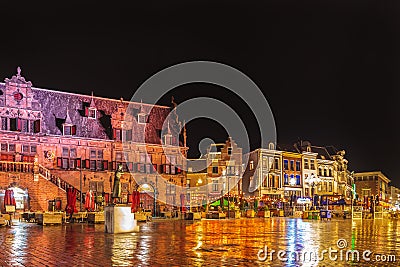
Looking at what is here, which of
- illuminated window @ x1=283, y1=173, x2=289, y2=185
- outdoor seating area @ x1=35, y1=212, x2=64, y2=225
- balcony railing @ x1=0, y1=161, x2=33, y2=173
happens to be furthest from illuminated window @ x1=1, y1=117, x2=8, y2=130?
illuminated window @ x1=283, y1=173, x2=289, y2=185

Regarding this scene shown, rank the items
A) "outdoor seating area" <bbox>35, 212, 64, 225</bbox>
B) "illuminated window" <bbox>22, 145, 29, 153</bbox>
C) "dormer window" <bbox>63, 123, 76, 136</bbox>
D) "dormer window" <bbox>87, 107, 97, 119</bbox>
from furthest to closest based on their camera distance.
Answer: "dormer window" <bbox>87, 107, 97, 119</bbox> < "dormer window" <bbox>63, 123, 76, 136</bbox> < "illuminated window" <bbox>22, 145, 29, 153</bbox> < "outdoor seating area" <bbox>35, 212, 64, 225</bbox>

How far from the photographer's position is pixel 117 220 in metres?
17.0

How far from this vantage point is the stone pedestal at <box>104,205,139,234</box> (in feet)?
55.5

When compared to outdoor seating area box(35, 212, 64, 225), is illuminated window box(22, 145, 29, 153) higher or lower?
higher

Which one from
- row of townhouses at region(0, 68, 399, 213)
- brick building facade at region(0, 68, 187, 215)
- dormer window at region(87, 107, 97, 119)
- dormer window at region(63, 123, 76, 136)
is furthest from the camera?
dormer window at region(87, 107, 97, 119)

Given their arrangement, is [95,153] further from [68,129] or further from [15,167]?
[15,167]

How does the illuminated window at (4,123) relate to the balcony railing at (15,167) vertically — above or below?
above

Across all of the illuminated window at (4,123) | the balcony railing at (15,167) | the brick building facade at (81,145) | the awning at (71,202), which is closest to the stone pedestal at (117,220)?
the awning at (71,202)

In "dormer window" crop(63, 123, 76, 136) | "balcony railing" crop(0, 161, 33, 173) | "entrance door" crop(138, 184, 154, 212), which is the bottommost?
"entrance door" crop(138, 184, 154, 212)

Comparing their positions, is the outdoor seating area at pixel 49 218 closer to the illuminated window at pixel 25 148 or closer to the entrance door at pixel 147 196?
the illuminated window at pixel 25 148

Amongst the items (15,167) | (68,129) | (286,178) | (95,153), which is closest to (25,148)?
(68,129)

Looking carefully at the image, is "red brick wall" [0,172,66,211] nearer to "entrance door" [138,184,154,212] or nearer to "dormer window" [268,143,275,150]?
"entrance door" [138,184,154,212]

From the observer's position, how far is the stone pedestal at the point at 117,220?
1691 centimetres

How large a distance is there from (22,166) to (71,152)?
25.5 feet
